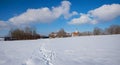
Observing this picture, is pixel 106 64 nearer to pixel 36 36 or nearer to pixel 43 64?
pixel 43 64

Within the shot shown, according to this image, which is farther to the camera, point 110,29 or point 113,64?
point 110,29

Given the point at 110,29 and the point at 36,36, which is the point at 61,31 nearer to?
the point at 36,36

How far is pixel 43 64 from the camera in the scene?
18.6ft

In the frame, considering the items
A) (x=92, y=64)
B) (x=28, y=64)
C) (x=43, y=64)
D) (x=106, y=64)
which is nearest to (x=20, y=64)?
(x=28, y=64)

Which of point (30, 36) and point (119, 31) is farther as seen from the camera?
point (30, 36)

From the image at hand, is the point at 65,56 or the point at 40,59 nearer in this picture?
the point at 40,59

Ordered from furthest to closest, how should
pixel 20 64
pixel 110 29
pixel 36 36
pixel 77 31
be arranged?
1. pixel 77 31
2. pixel 36 36
3. pixel 110 29
4. pixel 20 64

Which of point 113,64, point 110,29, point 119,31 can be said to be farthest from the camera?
point 110,29

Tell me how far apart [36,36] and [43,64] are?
5533cm

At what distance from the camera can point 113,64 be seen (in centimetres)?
535

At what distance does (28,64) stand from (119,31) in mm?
48673

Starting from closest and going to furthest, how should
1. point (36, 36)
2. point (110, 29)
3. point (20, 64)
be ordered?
point (20, 64), point (110, 29), point (36, 36)

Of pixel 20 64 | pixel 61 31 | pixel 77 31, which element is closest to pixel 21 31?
pixel 61 31

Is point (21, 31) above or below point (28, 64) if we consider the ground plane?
above
